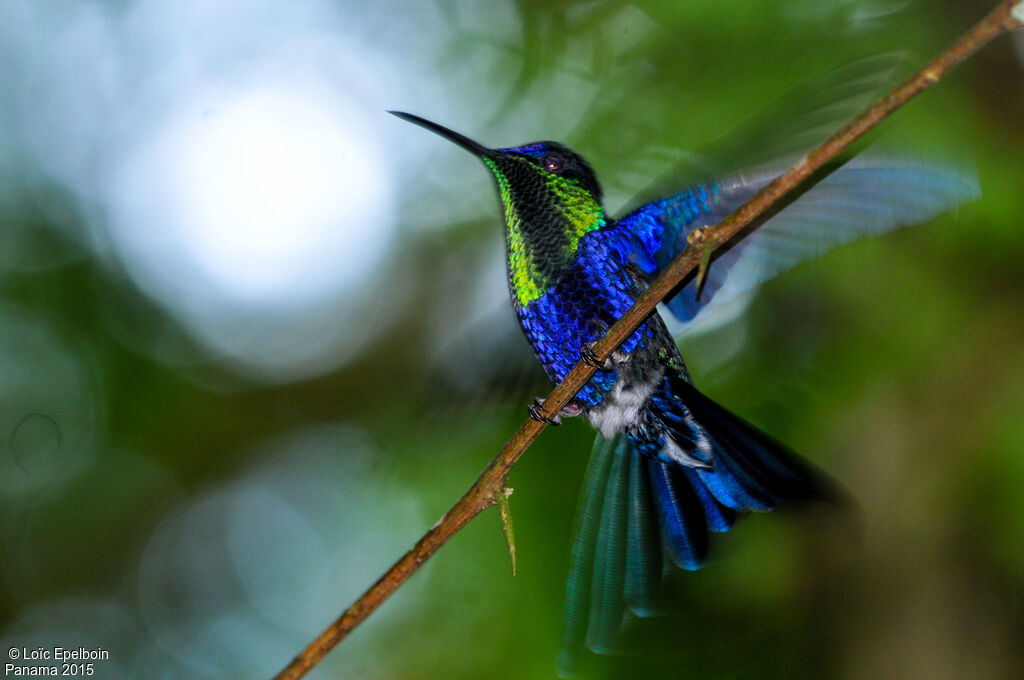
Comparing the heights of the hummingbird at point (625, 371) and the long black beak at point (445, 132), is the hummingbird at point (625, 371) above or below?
A: below

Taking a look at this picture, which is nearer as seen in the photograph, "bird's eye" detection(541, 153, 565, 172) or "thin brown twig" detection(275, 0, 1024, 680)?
"thin brown twig" detection(275, 0, 1024, 680)

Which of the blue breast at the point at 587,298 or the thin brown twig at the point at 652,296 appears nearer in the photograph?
the thin brown twig at the point at 652,296

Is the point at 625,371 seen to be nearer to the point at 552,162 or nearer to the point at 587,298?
the point at 587,298

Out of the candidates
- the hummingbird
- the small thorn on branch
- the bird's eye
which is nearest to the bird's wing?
the hummingbird

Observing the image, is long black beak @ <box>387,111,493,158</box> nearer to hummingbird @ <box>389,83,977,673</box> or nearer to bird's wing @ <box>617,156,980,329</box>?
hummingbird @ <box>389,83,977,673</box>

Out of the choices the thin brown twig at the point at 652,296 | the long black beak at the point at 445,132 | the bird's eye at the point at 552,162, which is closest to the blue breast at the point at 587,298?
the bird's eye at the point at 552,162

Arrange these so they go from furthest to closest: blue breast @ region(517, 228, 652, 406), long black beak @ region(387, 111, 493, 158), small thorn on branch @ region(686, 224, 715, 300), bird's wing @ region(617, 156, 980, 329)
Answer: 1. blue breast @ region(517, 228, 652, 406)
2. long black beak @ region(387, 111, 493, 158)
3. bird's wing @ region(617, 156, 980, 329)
4. small thorn on branch @ region(686, 224, 715, 300)

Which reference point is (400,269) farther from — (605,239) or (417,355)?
(605,239)

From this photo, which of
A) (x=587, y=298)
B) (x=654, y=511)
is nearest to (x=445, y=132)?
(x=587, y=298)

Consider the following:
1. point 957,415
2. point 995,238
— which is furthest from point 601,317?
point 995,238

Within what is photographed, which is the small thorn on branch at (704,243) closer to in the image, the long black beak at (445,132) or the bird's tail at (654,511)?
the bird's tail at (654,511)
